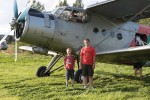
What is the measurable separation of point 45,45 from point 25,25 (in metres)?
A: 1.16

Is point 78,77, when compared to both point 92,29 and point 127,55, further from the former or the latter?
point 92,29

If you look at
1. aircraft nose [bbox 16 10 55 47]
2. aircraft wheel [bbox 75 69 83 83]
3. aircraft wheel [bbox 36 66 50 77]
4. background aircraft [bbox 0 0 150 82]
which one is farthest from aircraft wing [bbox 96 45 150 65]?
aircraft wheel [bbox 36 66 50 77]

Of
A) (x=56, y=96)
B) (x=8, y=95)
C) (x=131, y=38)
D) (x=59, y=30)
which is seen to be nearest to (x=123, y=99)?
(x=56, y=96)

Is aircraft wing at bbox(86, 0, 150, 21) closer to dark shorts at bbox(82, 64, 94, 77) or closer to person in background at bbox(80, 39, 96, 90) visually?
person in background at bbox(80, 39, 96, 90)

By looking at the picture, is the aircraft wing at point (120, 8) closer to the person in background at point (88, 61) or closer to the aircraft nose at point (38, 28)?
the aircraft nose at point (38, 28)

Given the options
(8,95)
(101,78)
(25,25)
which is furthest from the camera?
(101,78)

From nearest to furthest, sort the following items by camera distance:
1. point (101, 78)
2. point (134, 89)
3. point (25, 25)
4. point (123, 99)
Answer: point (123, 99), point (134, 89), point (25, 25), point (101, 78)

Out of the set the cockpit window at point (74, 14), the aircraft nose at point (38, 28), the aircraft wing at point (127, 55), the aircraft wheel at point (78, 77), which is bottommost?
the aircraft wheel at point (78, 77)

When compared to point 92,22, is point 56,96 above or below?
below

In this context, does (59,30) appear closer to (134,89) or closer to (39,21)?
(39,21)

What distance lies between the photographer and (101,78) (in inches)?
524

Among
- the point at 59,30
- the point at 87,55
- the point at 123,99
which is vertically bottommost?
the point at 123,99

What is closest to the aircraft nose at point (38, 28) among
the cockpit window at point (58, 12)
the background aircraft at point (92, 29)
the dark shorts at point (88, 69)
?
the background aircraft at point (92, 29)

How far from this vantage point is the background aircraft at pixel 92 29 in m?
11.6
